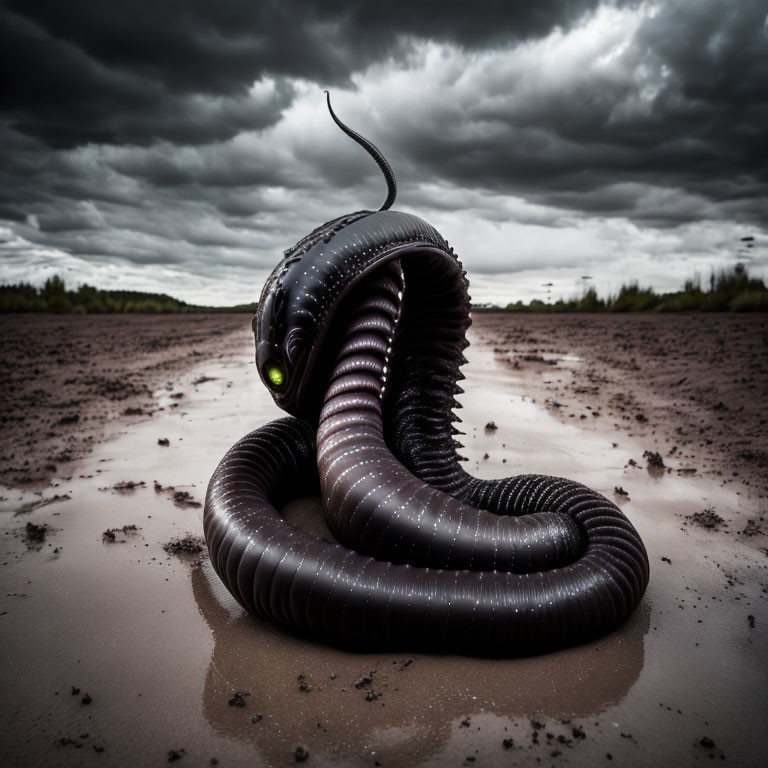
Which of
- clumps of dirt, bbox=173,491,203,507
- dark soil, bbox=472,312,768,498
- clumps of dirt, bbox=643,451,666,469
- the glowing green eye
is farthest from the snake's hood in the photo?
dark soil, bbox=472,312,768,498

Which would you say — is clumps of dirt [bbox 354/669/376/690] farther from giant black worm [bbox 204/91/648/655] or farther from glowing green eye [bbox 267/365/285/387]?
glowing green eye [bbox 267/365/285/387]

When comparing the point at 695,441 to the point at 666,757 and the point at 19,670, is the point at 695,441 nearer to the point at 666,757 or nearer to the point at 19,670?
the point at 666,757

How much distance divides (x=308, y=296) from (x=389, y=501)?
1286 millimetres

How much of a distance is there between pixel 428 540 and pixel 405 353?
1814 mm

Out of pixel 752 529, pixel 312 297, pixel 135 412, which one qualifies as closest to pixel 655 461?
pixel 752 529

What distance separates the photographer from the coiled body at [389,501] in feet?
7.21

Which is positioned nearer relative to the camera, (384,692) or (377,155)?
(384,692)

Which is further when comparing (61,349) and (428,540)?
(61,349)

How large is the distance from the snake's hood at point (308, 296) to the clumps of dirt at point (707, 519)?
2.63 m

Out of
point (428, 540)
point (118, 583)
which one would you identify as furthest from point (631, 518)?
point (118, 583)

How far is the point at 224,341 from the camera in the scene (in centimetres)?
1614

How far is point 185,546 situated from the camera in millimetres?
3201

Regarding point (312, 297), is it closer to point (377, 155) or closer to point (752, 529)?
point (377, 155)

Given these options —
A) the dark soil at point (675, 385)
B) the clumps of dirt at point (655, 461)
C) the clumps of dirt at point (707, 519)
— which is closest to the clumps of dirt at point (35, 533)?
the clumps of dirt at point (707, 519)
